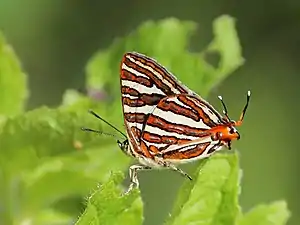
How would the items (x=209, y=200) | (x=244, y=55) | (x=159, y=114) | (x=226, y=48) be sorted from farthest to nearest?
1. (x=244, y=55)
2. (x=226, y=48)
3. (x=159, y=114)
4. (x=209, y=200)

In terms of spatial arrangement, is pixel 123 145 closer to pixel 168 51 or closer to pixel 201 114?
pixel 201 114

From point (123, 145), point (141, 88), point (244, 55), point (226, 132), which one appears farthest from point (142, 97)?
point (244, 55)

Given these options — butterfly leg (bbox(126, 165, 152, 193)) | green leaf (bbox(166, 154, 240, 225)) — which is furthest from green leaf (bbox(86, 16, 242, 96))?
green leaf (bbox(166, 154, 240, 225))

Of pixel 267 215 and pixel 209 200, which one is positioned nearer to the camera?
pixel 209 200

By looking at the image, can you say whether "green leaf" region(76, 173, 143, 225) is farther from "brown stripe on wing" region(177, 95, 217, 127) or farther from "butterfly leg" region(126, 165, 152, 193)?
"brown stripe on wing" region(177, 95, 217, 127)

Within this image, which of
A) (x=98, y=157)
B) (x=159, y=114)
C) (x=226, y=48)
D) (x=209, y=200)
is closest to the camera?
(x=209, y=200)

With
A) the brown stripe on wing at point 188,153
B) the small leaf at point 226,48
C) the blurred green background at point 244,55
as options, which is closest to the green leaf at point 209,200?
the brown stripe on wing at point 188,153
